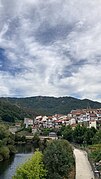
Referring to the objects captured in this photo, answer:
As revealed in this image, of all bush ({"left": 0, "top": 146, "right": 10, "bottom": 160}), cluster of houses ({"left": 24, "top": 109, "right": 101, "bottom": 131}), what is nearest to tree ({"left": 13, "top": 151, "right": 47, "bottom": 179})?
bush ({"left": 0, "top": 146, "right": 10, "bottom": 160})

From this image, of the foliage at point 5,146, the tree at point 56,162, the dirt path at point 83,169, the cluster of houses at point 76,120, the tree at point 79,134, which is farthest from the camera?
the cluster of houses at point 76,120

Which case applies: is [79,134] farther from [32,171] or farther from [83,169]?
[32,171]

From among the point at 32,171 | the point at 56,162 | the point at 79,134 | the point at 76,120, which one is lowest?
the point at 32,171

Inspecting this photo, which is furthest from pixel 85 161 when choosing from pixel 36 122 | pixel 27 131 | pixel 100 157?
pixel 36 122

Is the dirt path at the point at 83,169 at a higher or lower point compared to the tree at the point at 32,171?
lower

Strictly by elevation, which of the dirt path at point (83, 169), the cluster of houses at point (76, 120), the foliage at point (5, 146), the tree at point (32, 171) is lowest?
the dirt path at point (83, 169)

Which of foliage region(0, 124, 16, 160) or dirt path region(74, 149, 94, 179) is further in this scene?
foliage region(0, 124, 16, 160)

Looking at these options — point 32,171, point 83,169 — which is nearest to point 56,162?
point 32,171

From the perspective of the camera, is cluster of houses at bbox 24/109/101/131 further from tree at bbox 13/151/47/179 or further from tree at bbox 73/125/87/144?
tree at bbox 13/151/47/179

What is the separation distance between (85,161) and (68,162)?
15.3 metres

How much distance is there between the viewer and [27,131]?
373 feet

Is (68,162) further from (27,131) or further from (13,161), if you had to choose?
(27,131)

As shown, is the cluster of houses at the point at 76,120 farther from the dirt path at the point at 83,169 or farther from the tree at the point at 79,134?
the dirt path at the point at 83,169

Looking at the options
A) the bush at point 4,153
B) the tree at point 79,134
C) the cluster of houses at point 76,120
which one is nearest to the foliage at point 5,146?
the bush at point 4,153
